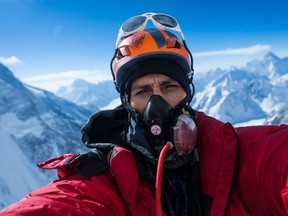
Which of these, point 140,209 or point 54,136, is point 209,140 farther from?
point 54,136

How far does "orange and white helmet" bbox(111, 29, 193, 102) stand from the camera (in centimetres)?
325

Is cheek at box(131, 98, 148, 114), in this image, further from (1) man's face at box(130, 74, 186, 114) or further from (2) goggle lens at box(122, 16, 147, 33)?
(2) goggle lens at box(122, 16, 147, 33)

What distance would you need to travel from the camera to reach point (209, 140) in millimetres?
2803

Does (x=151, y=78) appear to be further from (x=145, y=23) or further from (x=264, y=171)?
(x=264, y=171)

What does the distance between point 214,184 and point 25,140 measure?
406ft

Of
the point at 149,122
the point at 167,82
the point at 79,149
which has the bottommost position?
the point at 79,149

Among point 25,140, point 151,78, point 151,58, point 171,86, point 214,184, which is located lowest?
point 25,140

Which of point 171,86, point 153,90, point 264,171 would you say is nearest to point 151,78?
point 153,90

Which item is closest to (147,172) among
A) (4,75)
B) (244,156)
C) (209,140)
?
(209,140)

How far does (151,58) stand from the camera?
3.28 metres

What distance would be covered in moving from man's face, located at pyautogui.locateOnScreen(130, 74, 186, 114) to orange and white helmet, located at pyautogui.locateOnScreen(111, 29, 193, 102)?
0.17 feet

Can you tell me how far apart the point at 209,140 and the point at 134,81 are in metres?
0.97

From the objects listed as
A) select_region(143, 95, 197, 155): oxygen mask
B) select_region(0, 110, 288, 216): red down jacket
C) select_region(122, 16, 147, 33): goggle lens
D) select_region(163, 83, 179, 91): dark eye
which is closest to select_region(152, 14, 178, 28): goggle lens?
select_region(122, 16, 147, 33): goggle lens

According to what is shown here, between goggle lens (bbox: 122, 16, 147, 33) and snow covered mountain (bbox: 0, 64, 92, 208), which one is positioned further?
snow covered mountain (bbox: 0, 64, 92, 208)
